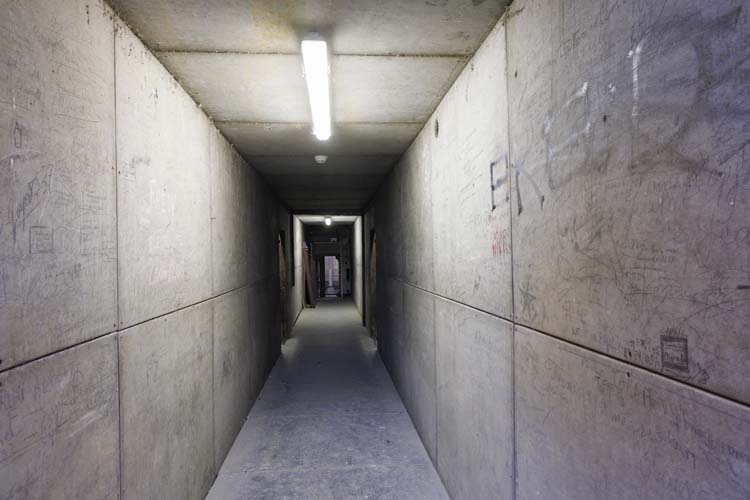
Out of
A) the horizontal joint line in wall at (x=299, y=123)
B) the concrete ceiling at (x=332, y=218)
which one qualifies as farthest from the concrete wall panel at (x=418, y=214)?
the concrete ceiling at (x=332, y=218)

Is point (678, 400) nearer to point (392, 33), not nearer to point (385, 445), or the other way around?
point (392, 33)

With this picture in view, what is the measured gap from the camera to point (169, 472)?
7.60ft

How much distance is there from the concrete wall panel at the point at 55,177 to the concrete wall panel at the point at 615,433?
1.76 metres

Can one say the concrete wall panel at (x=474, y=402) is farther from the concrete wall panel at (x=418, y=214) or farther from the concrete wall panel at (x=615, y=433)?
the concrete wall panel at (x=418, y=214)

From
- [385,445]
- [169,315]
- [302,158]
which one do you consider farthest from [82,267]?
[302,158]

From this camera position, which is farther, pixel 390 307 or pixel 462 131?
pixel 390 307

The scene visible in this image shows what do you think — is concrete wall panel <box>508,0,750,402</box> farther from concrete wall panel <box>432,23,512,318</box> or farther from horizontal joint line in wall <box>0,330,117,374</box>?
horizontal joint line in wall <box>0,330,117,374</box>

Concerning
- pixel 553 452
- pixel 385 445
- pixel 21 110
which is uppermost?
pixel 21 110

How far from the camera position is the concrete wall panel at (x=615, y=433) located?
91 cm

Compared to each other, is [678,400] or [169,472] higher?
[678,400]

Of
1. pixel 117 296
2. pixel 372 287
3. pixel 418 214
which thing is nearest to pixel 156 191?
pixel 117 296

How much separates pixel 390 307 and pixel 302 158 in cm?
234

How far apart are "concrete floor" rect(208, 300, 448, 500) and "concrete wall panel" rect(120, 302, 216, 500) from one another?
0.46 meters

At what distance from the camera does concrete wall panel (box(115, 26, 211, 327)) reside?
192 centimetres
